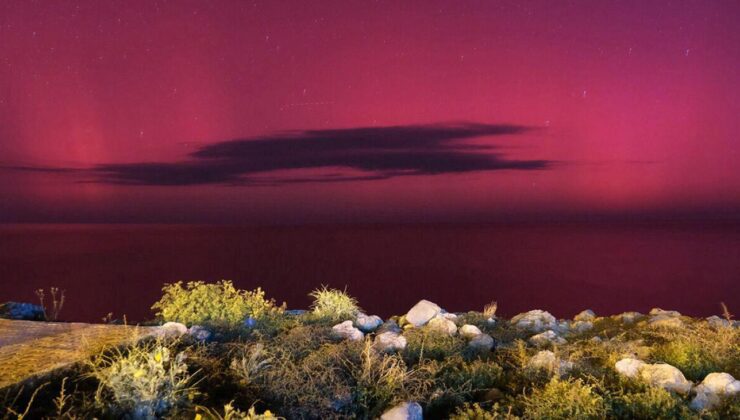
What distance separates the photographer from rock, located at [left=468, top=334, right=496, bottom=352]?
789 cm

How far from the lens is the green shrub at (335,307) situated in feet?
32.3

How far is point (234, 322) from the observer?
28.1 ft

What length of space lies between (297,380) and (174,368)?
47.8 inches

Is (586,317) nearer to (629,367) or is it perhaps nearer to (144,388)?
(629,367)

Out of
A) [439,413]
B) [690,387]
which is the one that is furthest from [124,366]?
[690,387]

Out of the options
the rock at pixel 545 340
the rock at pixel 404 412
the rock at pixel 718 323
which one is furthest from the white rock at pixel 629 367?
the rock at pixel 718 323

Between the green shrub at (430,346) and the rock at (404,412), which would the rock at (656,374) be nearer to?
the green shrub at (430,346)

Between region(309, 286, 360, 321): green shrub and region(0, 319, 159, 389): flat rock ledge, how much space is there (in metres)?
3.96

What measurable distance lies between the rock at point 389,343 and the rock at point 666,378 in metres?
2.80

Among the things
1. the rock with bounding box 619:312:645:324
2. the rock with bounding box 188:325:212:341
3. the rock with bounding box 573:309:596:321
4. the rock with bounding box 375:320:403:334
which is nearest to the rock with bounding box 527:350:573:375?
the rock with bounding box 375:320:403:334

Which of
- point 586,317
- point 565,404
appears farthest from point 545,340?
point 586,317

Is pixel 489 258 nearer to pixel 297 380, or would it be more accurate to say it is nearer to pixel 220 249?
pixel 220 249

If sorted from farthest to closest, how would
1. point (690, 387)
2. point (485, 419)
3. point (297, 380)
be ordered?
point (690, 387) < point (297, 380) < point (485, 419)

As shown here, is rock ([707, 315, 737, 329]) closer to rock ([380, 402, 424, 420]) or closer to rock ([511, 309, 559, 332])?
rock ([511, 309, 559, 332])
